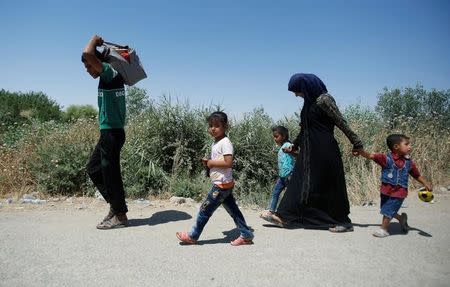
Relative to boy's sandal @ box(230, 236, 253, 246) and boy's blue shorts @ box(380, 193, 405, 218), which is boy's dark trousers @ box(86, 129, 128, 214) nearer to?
boy's sandal @ box(230, 236, 253, 246)

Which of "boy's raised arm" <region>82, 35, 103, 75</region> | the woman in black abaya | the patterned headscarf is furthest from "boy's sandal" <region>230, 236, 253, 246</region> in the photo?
"boy's raised arm" <region>82, 35, 103, 75</region>

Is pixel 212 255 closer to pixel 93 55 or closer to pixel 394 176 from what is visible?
pixel 394 176

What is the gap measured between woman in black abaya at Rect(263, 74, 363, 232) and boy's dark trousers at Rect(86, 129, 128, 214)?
2.18 meters

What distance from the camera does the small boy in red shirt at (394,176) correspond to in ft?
15.1

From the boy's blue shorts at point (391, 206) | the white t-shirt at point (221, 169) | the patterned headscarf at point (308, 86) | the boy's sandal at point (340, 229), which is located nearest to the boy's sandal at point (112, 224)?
the white t-shirt at point (221, 169)

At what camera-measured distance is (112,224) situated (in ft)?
16.1

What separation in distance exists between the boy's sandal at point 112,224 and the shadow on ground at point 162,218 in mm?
141

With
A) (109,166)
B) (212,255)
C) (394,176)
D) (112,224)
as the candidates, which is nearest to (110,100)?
(109,166)

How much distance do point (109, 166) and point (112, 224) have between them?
710 mm

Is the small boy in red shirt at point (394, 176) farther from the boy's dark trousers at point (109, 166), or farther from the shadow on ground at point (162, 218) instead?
the boy's dark trousers at point (109, 166)

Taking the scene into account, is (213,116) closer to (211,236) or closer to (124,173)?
(211,236)

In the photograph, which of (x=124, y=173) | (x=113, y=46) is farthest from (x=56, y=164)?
(x=113, y=46)

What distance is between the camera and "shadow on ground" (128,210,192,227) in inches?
207

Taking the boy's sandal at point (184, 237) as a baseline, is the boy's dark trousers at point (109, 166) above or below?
above
